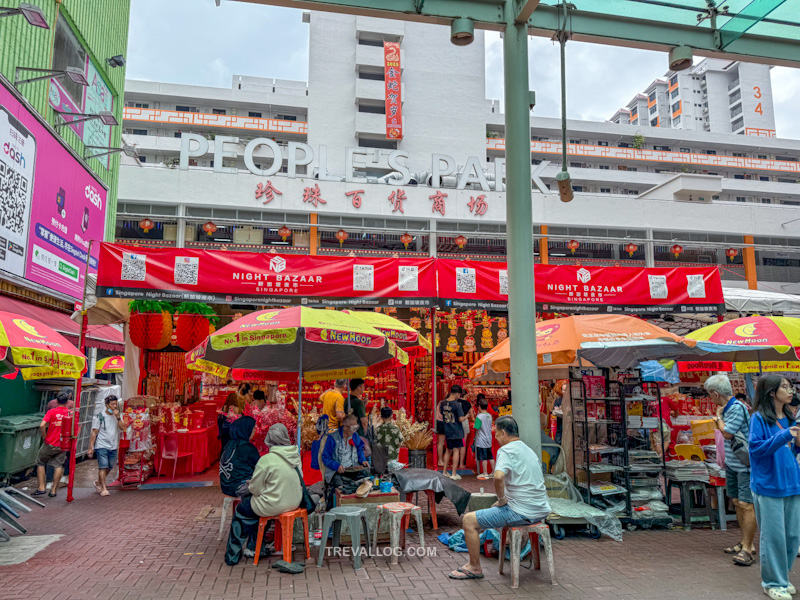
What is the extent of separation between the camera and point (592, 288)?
36.6ft

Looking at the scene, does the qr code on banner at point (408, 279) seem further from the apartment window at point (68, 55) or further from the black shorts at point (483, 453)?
the apartment window at point (68, 55)

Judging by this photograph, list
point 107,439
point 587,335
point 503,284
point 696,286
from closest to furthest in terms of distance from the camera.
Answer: point 587,335
point 107,439
point 503,284
point 696,286

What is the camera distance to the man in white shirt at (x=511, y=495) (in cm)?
495

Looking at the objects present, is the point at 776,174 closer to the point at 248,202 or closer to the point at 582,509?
the point at 248,202

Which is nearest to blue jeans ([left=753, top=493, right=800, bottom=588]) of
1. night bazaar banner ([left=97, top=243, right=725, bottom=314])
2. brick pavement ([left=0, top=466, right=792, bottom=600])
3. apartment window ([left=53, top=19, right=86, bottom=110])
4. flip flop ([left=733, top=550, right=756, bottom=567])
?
brick pavement ([left=0, top=466, right=792, bottom=600])

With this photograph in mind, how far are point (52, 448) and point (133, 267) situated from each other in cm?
315

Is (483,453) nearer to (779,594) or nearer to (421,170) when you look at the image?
(779,594)

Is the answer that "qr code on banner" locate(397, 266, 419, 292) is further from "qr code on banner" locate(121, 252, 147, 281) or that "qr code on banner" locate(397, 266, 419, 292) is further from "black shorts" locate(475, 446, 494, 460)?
"qr code on banner" locate(121, 252, 147, 281)

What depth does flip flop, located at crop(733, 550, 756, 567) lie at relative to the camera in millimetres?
5480

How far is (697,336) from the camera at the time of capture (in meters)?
8.06

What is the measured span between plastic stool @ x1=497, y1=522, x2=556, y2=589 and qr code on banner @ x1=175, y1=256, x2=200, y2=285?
22.4ft

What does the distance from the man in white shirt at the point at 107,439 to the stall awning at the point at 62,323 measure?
1975 mm

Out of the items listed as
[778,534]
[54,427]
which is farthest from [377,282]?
[778,534]

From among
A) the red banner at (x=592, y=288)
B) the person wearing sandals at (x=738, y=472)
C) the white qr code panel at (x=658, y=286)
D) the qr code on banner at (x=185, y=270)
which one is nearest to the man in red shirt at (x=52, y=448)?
the qr code on banner at (x=185, y=270)
